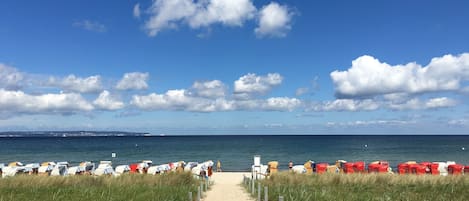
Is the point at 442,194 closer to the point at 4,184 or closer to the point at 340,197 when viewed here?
the point at 340,197

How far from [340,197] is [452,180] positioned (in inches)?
248

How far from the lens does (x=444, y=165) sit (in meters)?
25.0

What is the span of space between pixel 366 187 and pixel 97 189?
8478 mm

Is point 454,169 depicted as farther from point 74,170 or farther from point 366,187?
point 74,170

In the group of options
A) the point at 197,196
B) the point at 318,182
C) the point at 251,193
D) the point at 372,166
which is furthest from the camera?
the point at 372,166

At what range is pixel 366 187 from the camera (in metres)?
13.6

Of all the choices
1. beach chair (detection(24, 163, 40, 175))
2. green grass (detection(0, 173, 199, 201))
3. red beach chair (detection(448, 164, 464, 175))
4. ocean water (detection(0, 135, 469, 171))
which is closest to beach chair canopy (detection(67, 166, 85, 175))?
beach chair (detection(24, 163, 40, 175))

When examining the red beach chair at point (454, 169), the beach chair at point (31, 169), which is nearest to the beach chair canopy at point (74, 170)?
the beach chair at point (31, 169)

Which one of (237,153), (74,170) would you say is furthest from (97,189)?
(237,153)

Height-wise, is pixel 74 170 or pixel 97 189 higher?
pixel 97 189

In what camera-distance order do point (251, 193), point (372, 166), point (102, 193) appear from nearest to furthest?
point (102, 193), point (251, 193), point (372, 166)

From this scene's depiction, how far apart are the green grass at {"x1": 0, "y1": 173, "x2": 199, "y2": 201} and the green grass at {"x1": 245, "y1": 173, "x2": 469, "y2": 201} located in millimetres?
3096

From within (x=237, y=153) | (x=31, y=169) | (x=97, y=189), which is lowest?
Result: (x=237, y=153)

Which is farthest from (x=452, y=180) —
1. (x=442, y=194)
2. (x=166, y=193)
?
(x=166, y=193)
